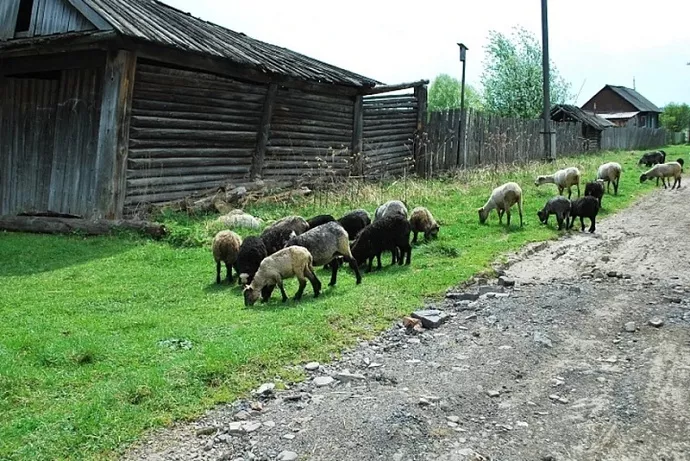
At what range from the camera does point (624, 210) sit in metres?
15.8

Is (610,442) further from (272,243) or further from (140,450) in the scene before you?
(272,243)

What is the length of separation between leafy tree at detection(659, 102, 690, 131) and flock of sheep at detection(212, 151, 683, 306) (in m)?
78.9

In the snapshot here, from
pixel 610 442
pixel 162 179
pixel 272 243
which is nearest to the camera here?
pixel 610 442

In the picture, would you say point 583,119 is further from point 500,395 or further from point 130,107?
point 500,395

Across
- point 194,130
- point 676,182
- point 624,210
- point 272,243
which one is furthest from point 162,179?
point 676,182

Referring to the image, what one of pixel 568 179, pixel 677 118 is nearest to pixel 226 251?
pixel 568 179

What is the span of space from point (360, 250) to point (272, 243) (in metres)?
1.29

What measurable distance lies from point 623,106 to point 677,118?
36.4 feet

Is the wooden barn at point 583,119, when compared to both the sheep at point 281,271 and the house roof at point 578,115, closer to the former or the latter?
the house roof at point 578,115

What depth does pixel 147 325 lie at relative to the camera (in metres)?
6.86

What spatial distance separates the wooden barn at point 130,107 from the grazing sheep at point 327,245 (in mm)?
5656

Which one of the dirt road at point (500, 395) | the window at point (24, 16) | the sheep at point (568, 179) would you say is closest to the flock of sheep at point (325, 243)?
the dirt road at point (500, 395)

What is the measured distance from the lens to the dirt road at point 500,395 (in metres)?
4.26

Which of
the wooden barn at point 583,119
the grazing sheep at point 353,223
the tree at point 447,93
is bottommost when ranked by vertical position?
the grazing sheep at point 353,223
